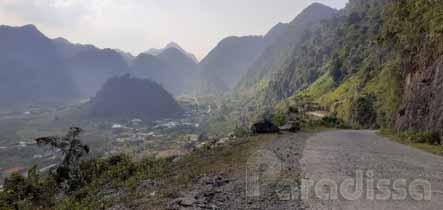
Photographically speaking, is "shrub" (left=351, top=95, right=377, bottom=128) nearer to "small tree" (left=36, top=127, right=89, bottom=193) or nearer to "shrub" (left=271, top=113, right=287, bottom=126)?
"shrub" (left=271, top=113, right=287, bottom=126)

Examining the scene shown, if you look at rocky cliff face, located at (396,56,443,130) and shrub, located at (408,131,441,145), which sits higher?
rocky cliff face, located at (396,56,443,130)

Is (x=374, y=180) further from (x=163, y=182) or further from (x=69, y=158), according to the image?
(x=69, y=158)

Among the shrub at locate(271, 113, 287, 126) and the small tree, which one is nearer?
the small tree

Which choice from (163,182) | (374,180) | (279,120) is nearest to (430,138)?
(374,180)

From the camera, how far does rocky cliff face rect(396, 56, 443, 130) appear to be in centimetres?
2574

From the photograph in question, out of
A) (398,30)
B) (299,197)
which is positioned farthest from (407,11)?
(299,197)

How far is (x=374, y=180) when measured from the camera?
11.6 m

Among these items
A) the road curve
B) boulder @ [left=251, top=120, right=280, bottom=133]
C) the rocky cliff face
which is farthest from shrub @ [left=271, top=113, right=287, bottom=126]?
the road curve

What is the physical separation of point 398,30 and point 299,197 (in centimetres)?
4168

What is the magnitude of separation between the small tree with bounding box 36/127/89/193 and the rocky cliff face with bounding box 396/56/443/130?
88.2 feet

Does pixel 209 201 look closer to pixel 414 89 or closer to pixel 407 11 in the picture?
pixel 414 89

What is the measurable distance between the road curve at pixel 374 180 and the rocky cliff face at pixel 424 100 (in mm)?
9345

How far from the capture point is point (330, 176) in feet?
40.2

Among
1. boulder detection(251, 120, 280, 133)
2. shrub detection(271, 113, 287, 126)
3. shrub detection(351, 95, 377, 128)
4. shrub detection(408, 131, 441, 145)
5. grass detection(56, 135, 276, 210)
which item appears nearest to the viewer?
grass detection(56, 135, 276, 210)
